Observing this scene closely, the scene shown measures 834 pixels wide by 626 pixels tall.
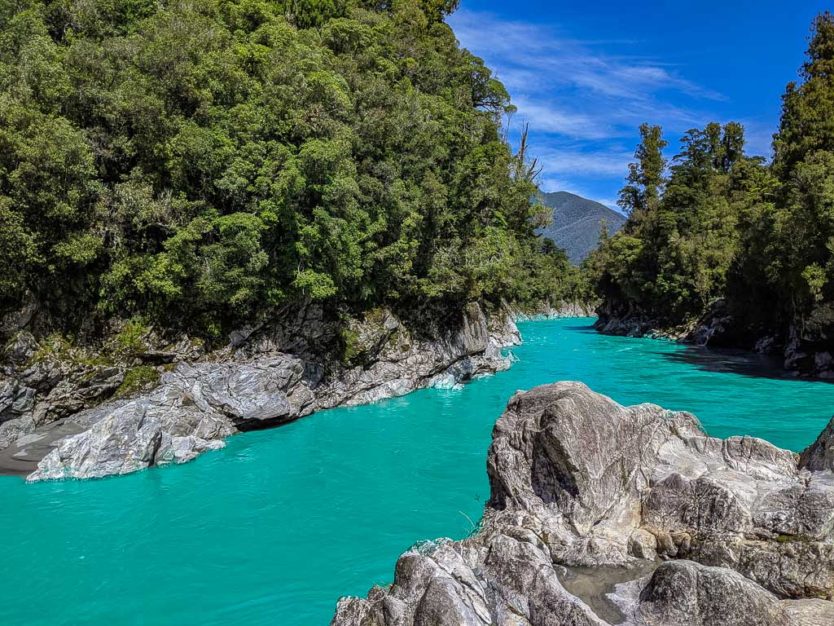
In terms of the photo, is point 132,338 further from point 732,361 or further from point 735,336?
point 735,336

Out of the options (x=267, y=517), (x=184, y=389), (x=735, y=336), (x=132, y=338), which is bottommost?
(x=267, y=517)

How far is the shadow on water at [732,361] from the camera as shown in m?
30.6

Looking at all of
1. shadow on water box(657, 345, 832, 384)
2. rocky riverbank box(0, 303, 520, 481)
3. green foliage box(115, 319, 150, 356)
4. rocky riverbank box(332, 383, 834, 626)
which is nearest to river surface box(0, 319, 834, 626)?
rocky riverbank box(0, 303, 520, 481)

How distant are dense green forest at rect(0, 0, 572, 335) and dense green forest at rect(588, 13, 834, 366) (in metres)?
16.9

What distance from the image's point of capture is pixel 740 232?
157 feet

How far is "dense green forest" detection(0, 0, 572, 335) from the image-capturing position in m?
17.7

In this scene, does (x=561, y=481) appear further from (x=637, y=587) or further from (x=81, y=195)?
(x=81, y=195)

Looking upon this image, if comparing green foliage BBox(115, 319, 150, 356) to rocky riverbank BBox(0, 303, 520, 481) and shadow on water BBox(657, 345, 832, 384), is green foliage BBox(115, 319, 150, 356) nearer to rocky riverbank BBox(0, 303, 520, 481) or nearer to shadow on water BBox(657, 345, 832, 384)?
rocky riverbank BBox(0, 303, 520, 481)

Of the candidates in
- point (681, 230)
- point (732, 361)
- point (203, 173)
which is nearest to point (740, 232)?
point (681, 230)

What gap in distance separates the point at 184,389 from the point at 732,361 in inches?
1335

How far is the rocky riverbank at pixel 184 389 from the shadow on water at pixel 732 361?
18.9 m

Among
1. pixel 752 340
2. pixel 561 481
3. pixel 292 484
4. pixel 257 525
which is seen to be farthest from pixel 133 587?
pixel 752 340

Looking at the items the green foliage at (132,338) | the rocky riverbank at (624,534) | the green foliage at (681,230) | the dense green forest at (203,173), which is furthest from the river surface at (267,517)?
the green foliage at (681,230)

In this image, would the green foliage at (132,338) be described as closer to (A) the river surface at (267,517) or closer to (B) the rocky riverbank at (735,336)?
(A) the river surface at (267,517)
